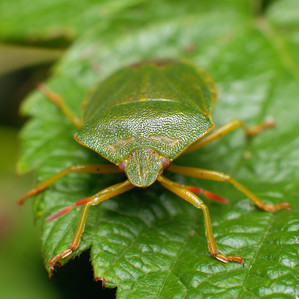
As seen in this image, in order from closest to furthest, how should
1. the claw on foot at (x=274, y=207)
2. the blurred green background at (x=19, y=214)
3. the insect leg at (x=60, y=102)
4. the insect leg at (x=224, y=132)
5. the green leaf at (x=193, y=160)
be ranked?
the green leaf at (x=193, y=160) < the claw on foot at (x=274, y=207) < the insect leg at (x=224, y=132) < the insect leg at (x=60, y=102) < the blurred green background at (x=19, y=214)

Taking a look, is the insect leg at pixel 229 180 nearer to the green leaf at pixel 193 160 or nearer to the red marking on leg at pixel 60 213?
the green leaf at pixel 193 160

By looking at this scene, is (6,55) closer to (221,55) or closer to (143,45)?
(143,45)

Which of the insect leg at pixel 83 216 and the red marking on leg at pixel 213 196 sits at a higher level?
the insect leg at pixel 83 216

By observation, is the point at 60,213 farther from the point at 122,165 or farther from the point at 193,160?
the point at 193,160

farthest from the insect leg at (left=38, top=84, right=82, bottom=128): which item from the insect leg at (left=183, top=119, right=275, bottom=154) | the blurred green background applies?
the insect leg at (left=183, top=119, right=275, bottom=154)

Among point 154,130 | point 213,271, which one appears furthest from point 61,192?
point 213,271

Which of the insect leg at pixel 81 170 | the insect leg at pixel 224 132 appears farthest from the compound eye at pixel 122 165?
the insect leg at pixel 224 132

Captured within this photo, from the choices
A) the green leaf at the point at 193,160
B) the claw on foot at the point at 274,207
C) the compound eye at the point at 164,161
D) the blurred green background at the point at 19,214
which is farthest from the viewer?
the blurred green background at the point at 19,214

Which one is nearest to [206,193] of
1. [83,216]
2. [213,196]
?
[213,196]
